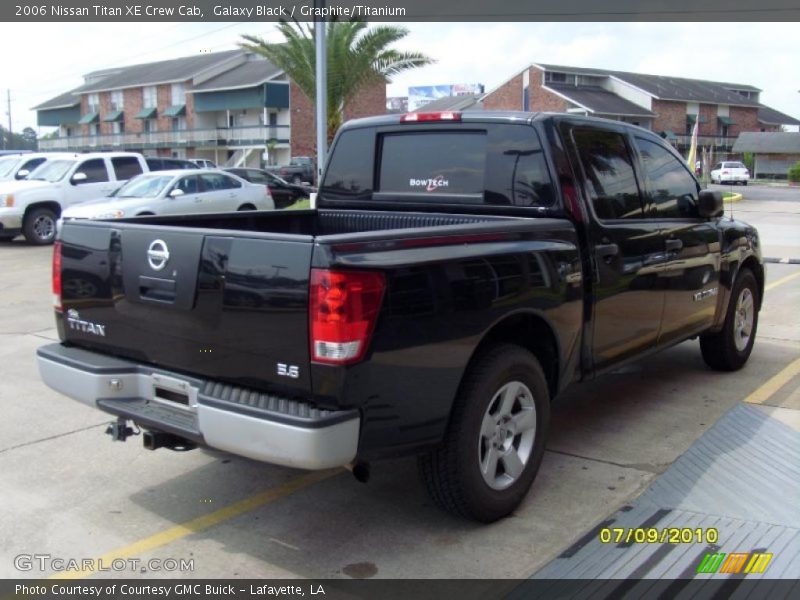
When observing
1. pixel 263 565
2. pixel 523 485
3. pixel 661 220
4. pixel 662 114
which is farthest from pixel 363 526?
pixel 662 114

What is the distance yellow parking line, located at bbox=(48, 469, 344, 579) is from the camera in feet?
11.9

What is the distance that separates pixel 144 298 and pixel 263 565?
4.36 ft

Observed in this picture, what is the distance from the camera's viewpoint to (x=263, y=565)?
3.58 m

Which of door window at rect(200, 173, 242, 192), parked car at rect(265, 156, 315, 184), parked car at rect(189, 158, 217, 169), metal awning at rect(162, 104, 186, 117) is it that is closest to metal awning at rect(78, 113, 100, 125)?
metal awning at rect(162, 104, 186, 117)

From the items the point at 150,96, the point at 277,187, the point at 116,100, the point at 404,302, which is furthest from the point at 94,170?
the point at 116,100

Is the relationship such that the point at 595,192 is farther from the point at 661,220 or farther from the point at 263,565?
the point at 263,565

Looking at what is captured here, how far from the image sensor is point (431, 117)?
493 cm

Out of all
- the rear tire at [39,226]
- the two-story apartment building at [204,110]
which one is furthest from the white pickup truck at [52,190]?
the two-story apartment building at [204,110]

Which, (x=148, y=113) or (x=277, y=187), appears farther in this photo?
(x=148, y=113)

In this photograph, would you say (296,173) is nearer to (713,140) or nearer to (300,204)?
(300,204)

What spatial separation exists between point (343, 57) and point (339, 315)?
72.8 feet

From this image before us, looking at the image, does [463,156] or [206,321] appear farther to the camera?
[463,156]

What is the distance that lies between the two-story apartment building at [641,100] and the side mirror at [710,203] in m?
51.8

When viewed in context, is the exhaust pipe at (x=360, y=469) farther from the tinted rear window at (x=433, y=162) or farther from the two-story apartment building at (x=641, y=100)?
the two-story apartment building at (x=641, y=100)
